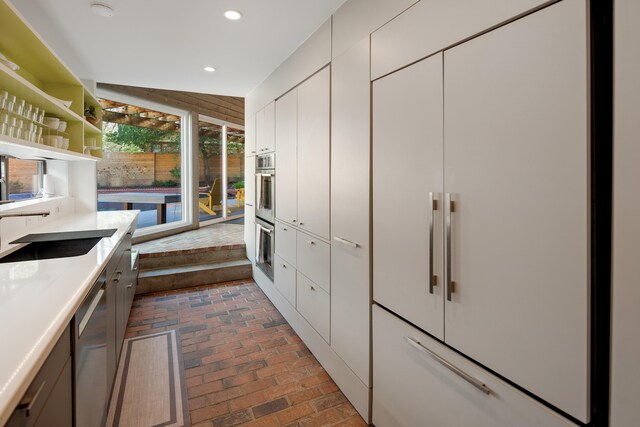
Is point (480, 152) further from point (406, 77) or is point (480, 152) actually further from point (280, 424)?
point (280, 424)

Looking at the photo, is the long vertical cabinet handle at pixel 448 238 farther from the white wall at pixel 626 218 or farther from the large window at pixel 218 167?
the large window at pixel 218 167

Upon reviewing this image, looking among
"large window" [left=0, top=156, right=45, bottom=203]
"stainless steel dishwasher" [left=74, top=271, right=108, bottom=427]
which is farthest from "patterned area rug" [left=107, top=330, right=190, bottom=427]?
"large window" [left=0, top=156, right=45, bottom=203]

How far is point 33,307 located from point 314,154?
188cm

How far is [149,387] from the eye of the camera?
2303 millimetres

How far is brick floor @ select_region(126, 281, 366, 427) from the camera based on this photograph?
2.07 m

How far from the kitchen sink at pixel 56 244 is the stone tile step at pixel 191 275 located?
1688mm

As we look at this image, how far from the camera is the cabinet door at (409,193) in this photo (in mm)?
1479

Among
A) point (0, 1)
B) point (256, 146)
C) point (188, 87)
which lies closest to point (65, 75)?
point (0, 1)

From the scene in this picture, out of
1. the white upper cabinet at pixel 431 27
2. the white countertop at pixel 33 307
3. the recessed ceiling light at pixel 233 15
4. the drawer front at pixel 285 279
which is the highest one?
the recessed ceiling light at pixel 233 15

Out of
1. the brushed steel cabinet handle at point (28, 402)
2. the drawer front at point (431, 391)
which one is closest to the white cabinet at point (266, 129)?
the drawer front at point (431, 391)

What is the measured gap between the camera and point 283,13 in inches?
94.0

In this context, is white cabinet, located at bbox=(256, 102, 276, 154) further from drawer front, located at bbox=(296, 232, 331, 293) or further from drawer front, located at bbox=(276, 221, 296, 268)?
drawer front, located at bbox=(296, 232, 331, 293)

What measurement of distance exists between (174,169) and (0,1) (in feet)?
14.4

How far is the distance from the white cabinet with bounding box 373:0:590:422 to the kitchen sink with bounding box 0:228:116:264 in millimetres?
2058
